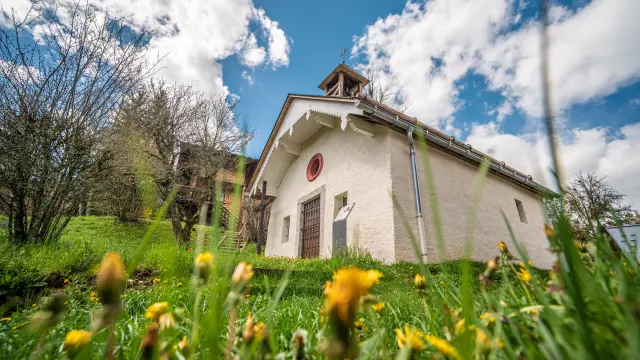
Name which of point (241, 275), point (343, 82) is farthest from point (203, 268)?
point (343, 82)

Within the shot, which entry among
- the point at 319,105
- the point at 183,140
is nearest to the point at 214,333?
the point at 319,105

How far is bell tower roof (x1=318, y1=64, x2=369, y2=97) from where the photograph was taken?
9.98 meters

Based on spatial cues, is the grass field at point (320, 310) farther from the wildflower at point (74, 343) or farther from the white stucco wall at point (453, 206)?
the white stucco wall at point (453, 206)

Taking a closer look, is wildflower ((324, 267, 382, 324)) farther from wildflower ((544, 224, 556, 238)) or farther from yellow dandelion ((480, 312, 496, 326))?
wildflower ((544, 224, 556, 238))

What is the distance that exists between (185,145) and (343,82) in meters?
8.20

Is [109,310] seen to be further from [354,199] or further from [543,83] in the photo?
[354,199]

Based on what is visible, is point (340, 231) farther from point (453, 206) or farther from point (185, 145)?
point (185, 145)

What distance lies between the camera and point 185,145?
13.5 metres

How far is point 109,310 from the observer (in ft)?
1.20

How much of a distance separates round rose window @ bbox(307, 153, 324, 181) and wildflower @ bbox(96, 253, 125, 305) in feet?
28.1

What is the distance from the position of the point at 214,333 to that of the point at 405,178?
646 centimetres

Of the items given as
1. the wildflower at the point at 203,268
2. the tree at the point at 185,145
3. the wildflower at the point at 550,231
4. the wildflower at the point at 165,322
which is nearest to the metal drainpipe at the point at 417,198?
the wildflower at the point at 550,231

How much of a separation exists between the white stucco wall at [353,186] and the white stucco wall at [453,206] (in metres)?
0.27

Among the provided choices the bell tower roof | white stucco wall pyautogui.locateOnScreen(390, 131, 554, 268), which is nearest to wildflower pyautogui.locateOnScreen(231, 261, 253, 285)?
white stucco wall pyautogui.locateOnScreen(390, 131, 554, 268)
